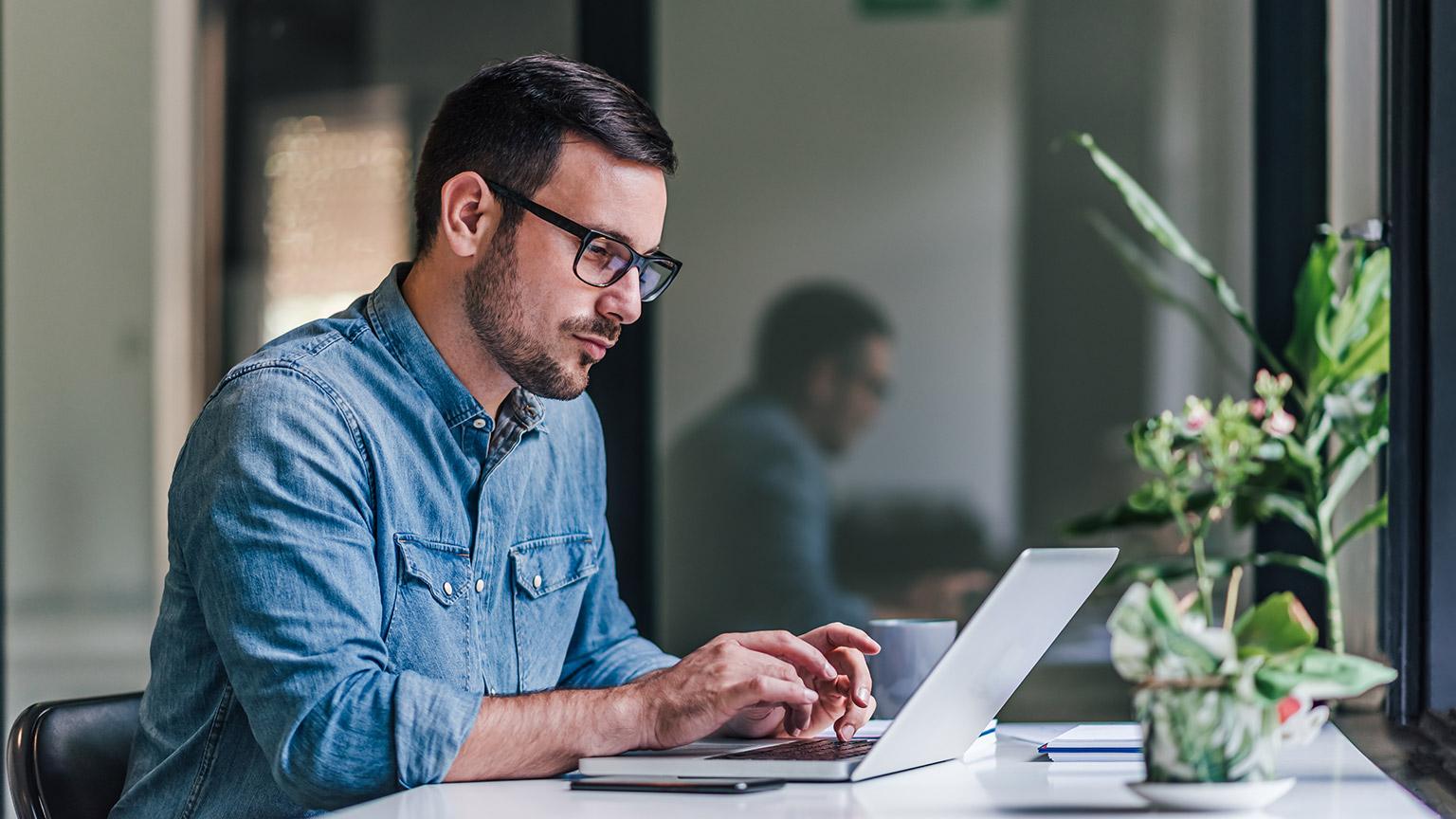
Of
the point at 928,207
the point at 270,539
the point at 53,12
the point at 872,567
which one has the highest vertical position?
the point at 53,12

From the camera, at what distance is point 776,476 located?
278 centimetres

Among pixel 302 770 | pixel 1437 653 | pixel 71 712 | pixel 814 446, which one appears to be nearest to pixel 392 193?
pixel 814 446

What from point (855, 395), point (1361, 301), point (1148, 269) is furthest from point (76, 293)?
point (1361, 301)

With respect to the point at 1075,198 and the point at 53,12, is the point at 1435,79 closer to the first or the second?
the point at 1075,198

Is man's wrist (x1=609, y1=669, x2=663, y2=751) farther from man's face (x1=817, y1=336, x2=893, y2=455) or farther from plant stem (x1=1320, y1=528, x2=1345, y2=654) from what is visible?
man's face (x1=817, y1=336, x2=893, y2=455)

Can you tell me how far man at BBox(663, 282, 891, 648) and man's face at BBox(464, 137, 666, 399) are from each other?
1.34m

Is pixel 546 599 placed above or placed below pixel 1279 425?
below

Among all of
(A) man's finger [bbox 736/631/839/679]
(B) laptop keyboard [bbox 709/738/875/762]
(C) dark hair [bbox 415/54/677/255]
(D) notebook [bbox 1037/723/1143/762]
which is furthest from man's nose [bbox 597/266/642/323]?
(D) notebook [bbox 1037/723/1143/762]

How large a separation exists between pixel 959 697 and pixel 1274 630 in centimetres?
26

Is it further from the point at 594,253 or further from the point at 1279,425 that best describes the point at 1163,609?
the point at 1279,425

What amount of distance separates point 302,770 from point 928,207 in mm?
1966

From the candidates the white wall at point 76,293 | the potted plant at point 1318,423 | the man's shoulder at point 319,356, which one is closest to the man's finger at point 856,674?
the man's shoulder at point 319,356

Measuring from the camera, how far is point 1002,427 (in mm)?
2627

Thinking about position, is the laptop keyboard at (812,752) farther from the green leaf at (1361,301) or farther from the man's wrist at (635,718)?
the green leaf at (1361,301)
